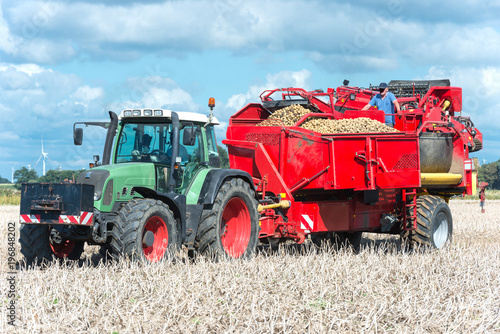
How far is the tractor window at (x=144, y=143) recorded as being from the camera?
842cm

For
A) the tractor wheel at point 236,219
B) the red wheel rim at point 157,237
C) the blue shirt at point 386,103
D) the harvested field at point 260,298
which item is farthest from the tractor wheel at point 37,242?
the blue shirt at point 386,103

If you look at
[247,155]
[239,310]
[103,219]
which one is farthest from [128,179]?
[239,310]

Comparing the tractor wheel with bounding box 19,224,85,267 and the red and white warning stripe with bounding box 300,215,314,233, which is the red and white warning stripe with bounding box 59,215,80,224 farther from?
the red and white warning stripe with bounding box 300,215,314,233

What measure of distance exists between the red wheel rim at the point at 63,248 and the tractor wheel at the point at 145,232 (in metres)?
1.56

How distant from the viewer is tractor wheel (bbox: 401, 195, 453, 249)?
11.0 meters

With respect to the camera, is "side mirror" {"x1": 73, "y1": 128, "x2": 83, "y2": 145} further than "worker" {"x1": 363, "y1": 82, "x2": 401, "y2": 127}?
No

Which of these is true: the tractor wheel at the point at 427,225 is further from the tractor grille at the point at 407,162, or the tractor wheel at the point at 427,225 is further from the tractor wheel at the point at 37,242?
the tractor wheel at the point at 37,242

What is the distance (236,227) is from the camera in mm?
9070

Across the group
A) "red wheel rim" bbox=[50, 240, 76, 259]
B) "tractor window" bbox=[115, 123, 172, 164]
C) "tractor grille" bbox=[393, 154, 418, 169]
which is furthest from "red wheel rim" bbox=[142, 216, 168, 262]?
"tractor grille" bbox=[393, 154, 418, 169]

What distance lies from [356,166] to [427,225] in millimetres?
2250

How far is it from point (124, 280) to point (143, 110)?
2863 millimetres

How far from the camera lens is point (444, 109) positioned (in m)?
12.4

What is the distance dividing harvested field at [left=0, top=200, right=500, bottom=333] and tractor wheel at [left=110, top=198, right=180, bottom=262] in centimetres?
23

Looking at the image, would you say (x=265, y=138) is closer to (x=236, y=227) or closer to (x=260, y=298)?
(x=236, y=227)
